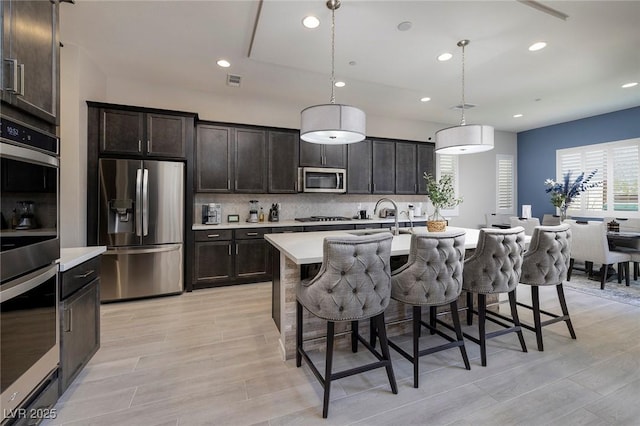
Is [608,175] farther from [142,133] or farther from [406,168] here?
[142,133]

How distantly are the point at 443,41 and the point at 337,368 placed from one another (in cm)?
329

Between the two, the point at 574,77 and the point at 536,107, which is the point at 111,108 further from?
the point at 536,107

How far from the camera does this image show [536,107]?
5.19m

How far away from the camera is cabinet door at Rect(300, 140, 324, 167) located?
4.88 metres

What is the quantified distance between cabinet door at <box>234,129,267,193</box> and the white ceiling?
73 cm

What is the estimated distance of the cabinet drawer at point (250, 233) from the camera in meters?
4.23

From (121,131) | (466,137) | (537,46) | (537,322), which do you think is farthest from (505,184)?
(121,131)

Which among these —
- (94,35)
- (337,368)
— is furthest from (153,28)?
(337,368)

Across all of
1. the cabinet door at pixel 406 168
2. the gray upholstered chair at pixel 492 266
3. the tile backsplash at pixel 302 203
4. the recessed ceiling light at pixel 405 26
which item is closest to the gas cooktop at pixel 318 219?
the tile backsplash at pixel 302 203

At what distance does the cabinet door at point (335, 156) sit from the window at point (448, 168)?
2.48 metres

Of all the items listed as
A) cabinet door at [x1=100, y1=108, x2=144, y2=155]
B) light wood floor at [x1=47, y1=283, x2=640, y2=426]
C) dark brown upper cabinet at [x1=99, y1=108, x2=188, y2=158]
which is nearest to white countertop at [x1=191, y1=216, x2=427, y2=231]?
dark brown upper cabinet at [x1=99, y1=108, x2=188, y2=158]

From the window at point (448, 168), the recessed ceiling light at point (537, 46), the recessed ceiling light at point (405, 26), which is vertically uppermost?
the recessed ceiling light at point (537, 46)

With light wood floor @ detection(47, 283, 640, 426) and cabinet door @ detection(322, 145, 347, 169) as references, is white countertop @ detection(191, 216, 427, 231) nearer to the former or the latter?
cabinet door @ detection(322, 145, 347, 169)

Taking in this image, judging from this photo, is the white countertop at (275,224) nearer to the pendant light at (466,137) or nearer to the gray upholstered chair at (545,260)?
the pendant light at (466,137)
